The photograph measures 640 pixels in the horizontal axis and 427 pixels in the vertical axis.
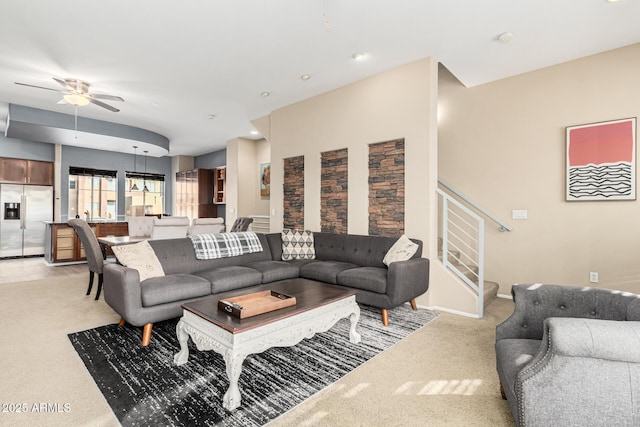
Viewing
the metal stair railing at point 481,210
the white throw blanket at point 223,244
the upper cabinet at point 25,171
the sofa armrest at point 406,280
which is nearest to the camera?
the sofa armrest at point 406,280

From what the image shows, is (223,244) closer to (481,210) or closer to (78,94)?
(78,94)

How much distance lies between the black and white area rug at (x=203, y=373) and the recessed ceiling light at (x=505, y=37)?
318 cm

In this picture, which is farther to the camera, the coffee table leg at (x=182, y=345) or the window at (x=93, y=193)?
the window at (x=93, y=193)

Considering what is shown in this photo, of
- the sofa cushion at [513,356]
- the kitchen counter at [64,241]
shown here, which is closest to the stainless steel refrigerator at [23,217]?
the kitchen counter at [64,241]

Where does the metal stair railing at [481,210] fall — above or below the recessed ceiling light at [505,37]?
below

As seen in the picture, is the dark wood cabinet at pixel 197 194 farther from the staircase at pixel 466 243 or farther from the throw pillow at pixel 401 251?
the throw pillow at pixel 401 251

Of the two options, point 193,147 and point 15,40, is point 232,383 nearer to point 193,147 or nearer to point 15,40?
point 15,40

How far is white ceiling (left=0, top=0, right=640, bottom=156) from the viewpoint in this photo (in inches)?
115

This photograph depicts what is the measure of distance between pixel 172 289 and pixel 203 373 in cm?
98

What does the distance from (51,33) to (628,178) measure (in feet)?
21.5

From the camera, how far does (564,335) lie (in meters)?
1.27

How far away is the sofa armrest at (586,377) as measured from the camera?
1.23m

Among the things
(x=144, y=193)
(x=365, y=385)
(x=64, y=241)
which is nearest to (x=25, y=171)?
(x=64, y=241)

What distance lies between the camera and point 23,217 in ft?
24.6
